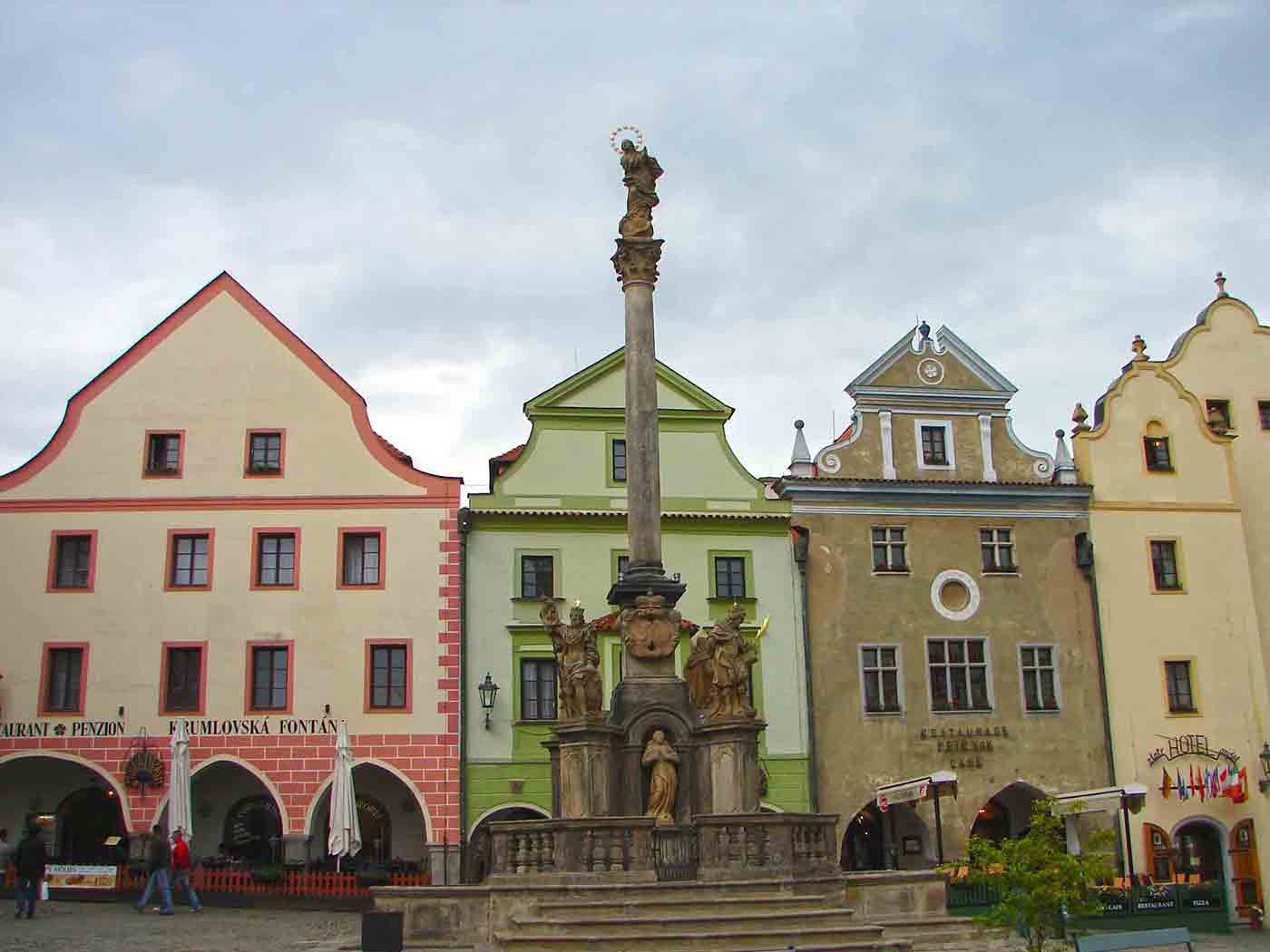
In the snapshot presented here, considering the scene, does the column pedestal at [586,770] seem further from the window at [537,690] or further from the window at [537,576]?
the window at [537,576]

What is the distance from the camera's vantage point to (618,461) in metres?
33.2

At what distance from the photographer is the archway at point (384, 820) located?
103 feet

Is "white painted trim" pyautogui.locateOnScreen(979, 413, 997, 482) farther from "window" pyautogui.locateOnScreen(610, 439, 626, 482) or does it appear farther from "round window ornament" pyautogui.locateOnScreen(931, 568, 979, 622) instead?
"window" pyautogui.locateOnScreen(610, 439, 626, 482)

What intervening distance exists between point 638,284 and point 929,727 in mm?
13929

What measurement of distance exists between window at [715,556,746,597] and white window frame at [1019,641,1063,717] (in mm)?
6697

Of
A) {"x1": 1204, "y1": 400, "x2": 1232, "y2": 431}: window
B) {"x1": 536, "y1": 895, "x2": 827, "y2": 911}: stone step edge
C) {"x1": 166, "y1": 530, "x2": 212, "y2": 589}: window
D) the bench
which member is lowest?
the bench

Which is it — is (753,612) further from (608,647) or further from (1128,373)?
(1128,373)

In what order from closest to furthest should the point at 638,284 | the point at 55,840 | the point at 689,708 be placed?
1. the point at 689,708
2. the point at 638,284
3. the point at 55,840

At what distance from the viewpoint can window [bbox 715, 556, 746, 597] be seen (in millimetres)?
32812

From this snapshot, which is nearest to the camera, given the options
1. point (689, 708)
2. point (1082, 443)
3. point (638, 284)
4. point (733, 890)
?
point (733, 890)

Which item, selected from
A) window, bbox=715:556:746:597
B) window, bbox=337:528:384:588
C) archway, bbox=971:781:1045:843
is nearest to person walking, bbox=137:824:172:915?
window, bbox=337:528:384:588

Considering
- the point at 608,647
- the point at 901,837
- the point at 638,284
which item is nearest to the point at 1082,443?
the point at 901,837

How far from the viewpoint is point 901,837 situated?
3278cm

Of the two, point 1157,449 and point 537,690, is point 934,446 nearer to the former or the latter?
point 1157,449
